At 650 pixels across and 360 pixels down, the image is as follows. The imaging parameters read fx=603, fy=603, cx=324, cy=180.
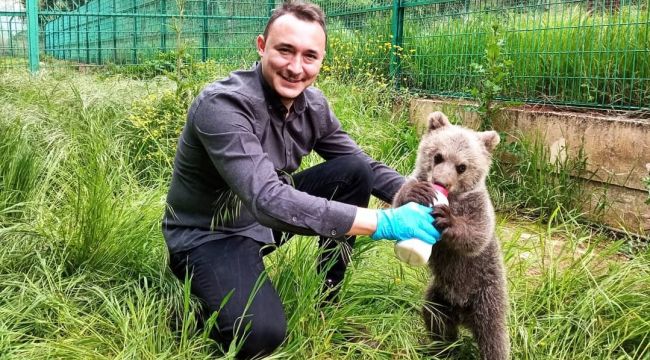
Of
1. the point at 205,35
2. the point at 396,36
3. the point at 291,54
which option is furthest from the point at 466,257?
the point at 205,35

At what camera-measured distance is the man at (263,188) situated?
8.27 ft

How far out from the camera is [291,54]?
2.85 m

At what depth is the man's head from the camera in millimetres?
2820

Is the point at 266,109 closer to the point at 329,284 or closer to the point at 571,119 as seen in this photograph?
the point at 329,284

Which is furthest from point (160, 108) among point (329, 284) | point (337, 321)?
point (337, 321)

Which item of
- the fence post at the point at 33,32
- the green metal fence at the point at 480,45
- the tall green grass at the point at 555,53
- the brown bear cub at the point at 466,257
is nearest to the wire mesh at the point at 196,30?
the green metal fence at the point at 480,45

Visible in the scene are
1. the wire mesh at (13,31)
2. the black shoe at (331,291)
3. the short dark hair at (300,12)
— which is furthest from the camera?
the wire mesh at (13,31)

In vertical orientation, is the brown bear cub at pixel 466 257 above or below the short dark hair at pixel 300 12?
below

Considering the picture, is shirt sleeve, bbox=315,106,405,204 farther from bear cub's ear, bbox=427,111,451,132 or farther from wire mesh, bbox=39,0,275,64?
wire mesh, bbox=39,0,275,64

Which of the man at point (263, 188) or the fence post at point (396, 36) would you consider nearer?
the man at point (263, 188)

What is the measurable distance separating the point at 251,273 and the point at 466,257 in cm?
104

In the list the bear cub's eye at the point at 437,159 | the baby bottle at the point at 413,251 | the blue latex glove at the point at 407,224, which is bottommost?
the baby bottle at the point at 413,251

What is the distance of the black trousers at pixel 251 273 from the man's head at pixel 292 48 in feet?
1.96

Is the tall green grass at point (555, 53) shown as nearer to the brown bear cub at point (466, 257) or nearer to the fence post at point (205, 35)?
the brown bear cub at point (466, 257)
